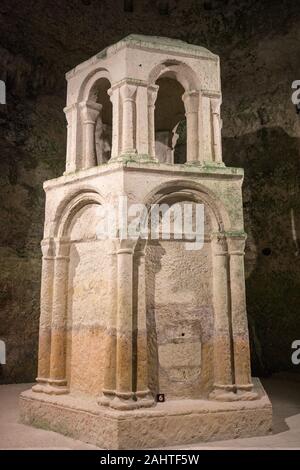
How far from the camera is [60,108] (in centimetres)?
944

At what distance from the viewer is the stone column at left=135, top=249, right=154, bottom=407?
186 inches

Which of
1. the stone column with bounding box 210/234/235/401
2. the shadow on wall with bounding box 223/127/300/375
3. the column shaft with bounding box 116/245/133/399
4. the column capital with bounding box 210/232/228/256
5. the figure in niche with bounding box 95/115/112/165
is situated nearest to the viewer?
the column shaft with bounding box 116/245/133/399

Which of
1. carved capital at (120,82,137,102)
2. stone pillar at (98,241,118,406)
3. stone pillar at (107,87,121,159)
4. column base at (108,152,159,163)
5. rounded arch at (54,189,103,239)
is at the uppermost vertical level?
carved capital at (120,82,137,102)

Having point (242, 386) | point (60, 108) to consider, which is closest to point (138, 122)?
point (242, 386)

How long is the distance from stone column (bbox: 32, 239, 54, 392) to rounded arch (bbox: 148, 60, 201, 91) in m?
2.57

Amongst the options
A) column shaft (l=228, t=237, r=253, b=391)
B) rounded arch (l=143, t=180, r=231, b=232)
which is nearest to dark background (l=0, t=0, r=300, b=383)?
column shaft (l=228, t=237, r=253, b=391)

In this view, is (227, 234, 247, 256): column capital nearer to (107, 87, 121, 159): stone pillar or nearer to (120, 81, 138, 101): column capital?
(107, 87, 121, 159): stone pillar

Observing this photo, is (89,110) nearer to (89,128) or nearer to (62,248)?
(89,128)

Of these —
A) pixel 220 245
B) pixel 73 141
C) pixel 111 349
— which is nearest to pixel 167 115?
pixel 73 141

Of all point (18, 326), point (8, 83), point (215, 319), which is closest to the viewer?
point (215, 319)

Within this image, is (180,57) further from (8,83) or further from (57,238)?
(8,83)

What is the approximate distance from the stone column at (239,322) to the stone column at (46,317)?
225cm

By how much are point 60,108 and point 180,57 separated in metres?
4.48

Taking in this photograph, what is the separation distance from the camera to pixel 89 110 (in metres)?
5.97
